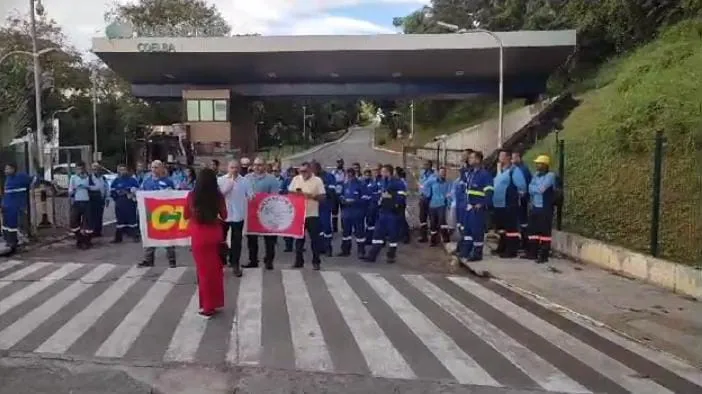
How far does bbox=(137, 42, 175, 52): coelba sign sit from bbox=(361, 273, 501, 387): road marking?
34.3m

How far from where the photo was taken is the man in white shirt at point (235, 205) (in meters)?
12.2

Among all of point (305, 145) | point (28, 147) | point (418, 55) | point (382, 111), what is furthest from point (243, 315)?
point (382, 111)

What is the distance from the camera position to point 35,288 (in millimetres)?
11398

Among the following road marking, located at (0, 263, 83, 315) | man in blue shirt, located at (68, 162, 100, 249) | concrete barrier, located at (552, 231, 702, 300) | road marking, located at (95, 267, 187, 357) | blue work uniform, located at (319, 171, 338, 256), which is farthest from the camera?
man in blue shirt, located at (68, 162, 100, 249)

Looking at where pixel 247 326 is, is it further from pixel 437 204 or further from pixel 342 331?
pixel 437 204

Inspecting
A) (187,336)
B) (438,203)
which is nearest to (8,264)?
→ (187,336)

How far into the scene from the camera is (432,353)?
780 cm

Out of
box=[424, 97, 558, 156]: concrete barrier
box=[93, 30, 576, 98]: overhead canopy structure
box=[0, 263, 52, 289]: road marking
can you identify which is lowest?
box=[0, 263, 52, 289]: road marking

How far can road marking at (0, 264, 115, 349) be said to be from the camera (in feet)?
27.4

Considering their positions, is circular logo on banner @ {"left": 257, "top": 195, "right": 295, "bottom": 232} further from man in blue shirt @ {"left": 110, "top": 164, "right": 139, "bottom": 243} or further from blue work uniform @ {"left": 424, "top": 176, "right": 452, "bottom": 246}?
man in blue shirt @ {"left": 110, "top": 164, "right": 139, "bottom": 243}

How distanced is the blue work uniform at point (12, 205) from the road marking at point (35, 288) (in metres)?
2.71

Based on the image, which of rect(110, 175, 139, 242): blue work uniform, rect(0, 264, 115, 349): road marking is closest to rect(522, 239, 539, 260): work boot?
rect(0, 264, 115, 349): road marking

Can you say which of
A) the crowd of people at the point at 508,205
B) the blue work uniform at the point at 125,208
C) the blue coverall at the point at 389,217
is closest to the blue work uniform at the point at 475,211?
the crowd of people at the point at 508,205

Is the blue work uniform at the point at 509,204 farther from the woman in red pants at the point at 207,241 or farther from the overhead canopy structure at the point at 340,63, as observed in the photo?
the overhead canopy structure at the point at 340,63
